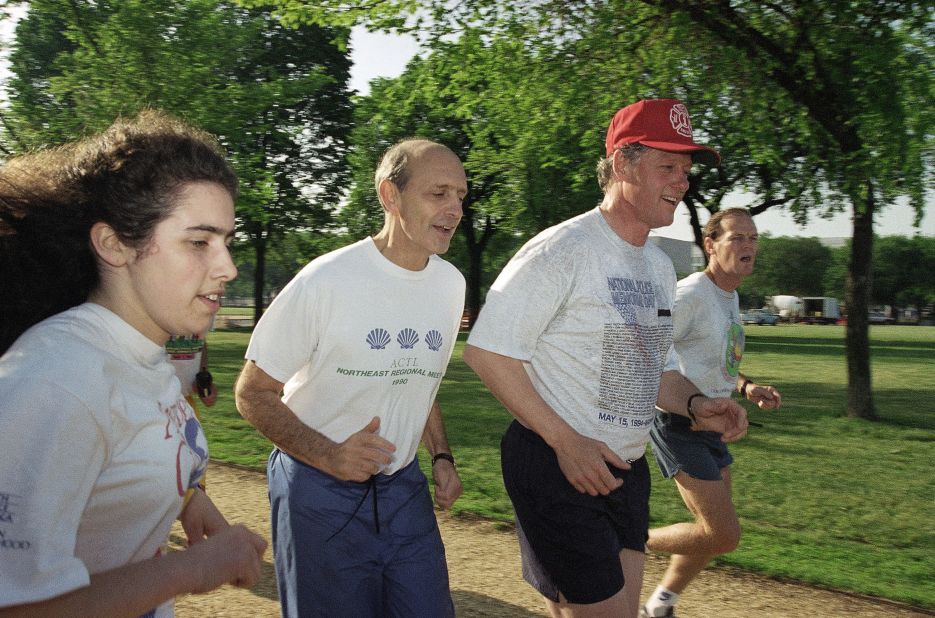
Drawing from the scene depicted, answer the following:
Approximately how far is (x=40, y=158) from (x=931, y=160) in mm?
12446

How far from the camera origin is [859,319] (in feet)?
45.3

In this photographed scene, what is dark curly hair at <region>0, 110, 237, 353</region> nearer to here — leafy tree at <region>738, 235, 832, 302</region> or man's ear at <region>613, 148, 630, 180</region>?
man's ear at <region>613, 148, 630, 180</region>

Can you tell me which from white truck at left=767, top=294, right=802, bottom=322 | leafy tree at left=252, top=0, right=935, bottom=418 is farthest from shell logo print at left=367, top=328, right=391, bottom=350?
white truck at left=767, top=294, right=802, bottom=322

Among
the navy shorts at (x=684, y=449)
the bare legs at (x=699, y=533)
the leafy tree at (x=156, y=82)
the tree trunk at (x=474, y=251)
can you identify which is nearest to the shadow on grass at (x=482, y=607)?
the bare legs at (x=699, y=533)

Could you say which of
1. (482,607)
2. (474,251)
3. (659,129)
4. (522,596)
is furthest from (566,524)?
(474,251)

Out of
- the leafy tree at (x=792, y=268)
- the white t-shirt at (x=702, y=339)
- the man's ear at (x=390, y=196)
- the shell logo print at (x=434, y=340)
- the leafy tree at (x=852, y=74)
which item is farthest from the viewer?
the leafy tree at (x=792, y=268)

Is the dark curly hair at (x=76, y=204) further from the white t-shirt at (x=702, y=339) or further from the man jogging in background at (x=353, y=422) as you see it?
the white t-shirt at (x=702, y=339)

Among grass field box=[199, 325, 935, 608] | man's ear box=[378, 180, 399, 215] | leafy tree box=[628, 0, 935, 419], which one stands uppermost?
leafy tree box=[628, 0, 935, 419]

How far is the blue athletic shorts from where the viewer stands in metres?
3.18

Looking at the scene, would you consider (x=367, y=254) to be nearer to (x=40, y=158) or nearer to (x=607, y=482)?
(x=607, y=482)

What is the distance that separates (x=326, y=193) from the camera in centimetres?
4122

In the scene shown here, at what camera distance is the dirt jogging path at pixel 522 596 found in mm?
5121

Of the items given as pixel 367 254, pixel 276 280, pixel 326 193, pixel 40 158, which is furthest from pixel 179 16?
pixel 276 280

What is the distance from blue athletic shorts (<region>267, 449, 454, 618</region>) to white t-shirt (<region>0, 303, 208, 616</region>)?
1201 millimetres
